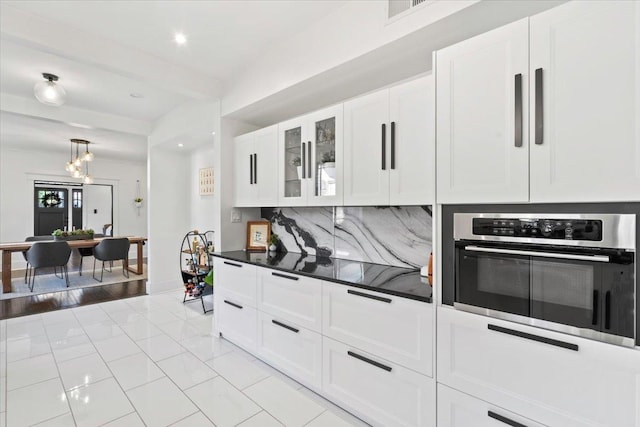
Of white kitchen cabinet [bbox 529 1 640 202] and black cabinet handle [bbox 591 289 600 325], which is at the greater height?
white kitchen cabinet [bbox 529 1 640 202]

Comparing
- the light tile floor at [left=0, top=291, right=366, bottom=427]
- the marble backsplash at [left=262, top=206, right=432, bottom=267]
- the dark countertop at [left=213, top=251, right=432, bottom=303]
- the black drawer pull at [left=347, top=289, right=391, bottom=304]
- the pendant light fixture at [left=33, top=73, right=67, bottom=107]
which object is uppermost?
the pendant light fixture at [left=33, top=73, right=67, bottom=107]

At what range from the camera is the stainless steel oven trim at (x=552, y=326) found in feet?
3.57

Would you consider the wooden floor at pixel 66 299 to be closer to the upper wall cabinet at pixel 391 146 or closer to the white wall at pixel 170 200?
the white wall at pixel 170 200

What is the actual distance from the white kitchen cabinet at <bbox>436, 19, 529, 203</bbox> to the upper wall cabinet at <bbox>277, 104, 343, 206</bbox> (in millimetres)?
884

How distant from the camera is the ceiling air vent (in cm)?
170

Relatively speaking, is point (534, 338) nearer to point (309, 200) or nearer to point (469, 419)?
point (469, 419)

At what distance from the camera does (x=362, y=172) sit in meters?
2.12

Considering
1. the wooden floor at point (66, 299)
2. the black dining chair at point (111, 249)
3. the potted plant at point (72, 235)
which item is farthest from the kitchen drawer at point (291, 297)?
the potted plant at point (72, 235)

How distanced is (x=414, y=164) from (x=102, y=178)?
8306mm

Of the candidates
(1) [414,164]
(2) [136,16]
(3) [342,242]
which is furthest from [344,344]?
(2) [136,16]

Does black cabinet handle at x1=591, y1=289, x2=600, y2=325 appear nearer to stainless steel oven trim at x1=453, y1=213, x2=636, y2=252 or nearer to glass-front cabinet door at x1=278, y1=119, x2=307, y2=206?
stainless steel oven trim at x1=453, y1=213, x2=636, y2=252

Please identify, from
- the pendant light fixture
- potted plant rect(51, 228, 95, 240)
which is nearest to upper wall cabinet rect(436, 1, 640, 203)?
the pendant light fixture

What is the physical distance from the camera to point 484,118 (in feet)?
4.58

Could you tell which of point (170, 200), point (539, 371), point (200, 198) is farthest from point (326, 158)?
point (170, 200)
